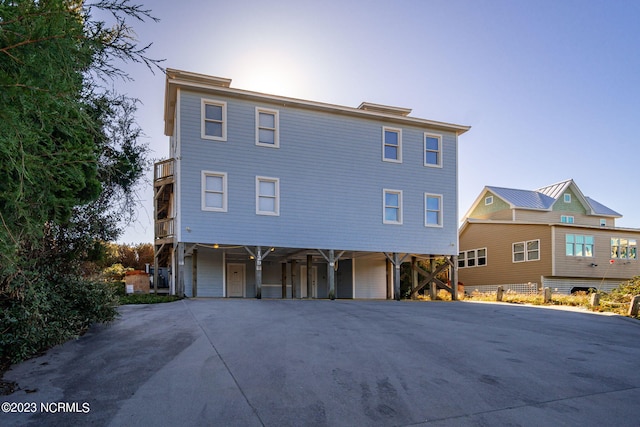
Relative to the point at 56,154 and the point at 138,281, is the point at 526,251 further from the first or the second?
the point at 56,154

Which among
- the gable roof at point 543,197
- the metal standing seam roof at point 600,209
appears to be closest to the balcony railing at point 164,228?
the gable roof at point 543,197

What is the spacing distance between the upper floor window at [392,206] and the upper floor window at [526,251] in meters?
11.8

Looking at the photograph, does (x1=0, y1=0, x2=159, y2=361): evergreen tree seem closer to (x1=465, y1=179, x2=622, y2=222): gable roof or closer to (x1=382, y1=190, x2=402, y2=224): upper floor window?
(x1=382, y1=190, x2=402, y2=224): upper floor window

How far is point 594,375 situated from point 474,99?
31.8 feet

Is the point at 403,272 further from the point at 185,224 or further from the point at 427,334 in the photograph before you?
the point at 427,334

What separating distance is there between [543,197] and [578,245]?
7.57 m

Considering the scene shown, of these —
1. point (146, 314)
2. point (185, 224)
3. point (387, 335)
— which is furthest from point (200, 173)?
point (387, 335)

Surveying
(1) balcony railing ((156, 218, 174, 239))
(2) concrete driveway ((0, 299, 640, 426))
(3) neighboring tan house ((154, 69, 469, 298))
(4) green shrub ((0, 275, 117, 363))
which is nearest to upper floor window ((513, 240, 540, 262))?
(3) neighboring tan house ((154, 69, 469, 298))

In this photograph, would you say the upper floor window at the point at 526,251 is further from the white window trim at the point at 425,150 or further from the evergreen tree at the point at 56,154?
the evergreen tree at the point at 56,154

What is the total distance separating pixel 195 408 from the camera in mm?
4945

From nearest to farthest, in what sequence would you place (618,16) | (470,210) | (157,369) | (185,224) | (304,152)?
(157,369), (618,16), (185,224), (304,152), (470,210)

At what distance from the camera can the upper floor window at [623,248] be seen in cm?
2688

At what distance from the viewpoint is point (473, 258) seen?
A: 30.2m

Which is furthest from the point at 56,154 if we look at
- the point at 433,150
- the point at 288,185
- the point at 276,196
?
the point at 433,150
